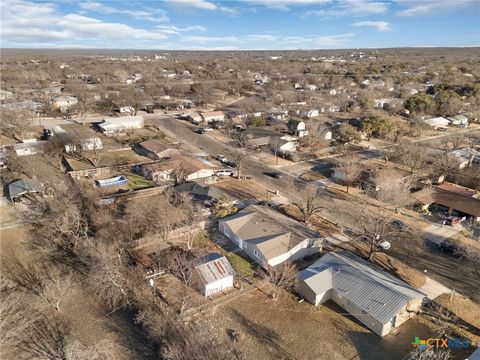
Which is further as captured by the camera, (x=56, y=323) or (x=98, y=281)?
(x=98, y=281)

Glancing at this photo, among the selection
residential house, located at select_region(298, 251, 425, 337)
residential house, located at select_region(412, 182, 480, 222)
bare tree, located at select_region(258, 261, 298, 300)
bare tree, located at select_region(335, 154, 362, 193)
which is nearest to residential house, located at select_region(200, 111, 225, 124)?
bare tree, located at select_region(335, 154, 362, 193)

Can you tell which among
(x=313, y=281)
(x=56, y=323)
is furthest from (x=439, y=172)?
(x=56, y=323)

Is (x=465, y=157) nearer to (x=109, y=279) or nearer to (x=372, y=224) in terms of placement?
(x=372, y=224)

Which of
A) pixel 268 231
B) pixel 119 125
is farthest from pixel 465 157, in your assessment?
pixel 119 125

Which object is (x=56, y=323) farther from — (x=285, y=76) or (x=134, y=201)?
(x=285, y=76)

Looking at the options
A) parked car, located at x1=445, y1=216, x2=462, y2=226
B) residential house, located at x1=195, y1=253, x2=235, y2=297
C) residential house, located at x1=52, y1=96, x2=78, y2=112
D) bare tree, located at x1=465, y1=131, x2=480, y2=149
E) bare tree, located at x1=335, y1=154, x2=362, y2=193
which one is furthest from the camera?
residential house, located at x1=52, y1=96, x2=78, y2=112

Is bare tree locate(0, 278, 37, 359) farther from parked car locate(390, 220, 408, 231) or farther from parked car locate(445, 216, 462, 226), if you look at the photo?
parked car locate(445, 216, 462, 226)
